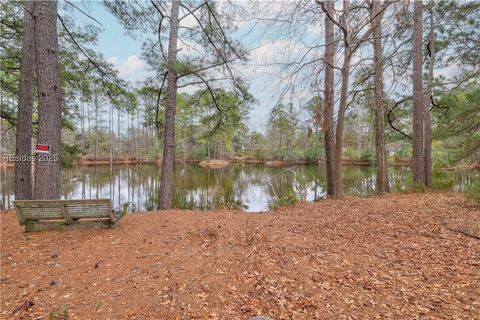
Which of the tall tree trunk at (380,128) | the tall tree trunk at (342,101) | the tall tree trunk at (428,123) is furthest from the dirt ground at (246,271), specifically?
the tall tree trunk at (428,123)

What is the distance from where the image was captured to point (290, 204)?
24.1ft

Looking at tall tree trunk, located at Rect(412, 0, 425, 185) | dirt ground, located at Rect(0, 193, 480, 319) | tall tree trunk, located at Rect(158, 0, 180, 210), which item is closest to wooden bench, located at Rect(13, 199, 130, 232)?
dirt ground, located at Rect(0, 193, 480, 319)

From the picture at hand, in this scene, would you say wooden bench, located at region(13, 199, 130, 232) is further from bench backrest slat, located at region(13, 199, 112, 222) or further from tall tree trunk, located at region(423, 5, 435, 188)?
tall tree trunk, located at region(423, 5, 435, 188)

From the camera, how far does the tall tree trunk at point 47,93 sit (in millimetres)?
3934

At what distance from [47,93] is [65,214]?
1.94 meters

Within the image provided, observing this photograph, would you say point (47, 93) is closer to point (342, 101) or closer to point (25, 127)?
point (25, 127)

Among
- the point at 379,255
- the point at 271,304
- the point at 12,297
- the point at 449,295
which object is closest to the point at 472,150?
the point at 379,255

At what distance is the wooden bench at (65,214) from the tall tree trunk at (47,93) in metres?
0.46

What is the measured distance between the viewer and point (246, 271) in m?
2.79

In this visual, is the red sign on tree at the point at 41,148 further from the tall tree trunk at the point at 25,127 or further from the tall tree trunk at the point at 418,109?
the tall tree trunk at the point at 418,109

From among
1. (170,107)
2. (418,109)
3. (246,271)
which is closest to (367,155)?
(418,109)

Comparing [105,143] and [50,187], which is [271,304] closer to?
[50,187]

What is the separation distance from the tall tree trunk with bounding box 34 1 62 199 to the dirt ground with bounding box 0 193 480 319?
852mm

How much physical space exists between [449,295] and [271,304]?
1678 mm
